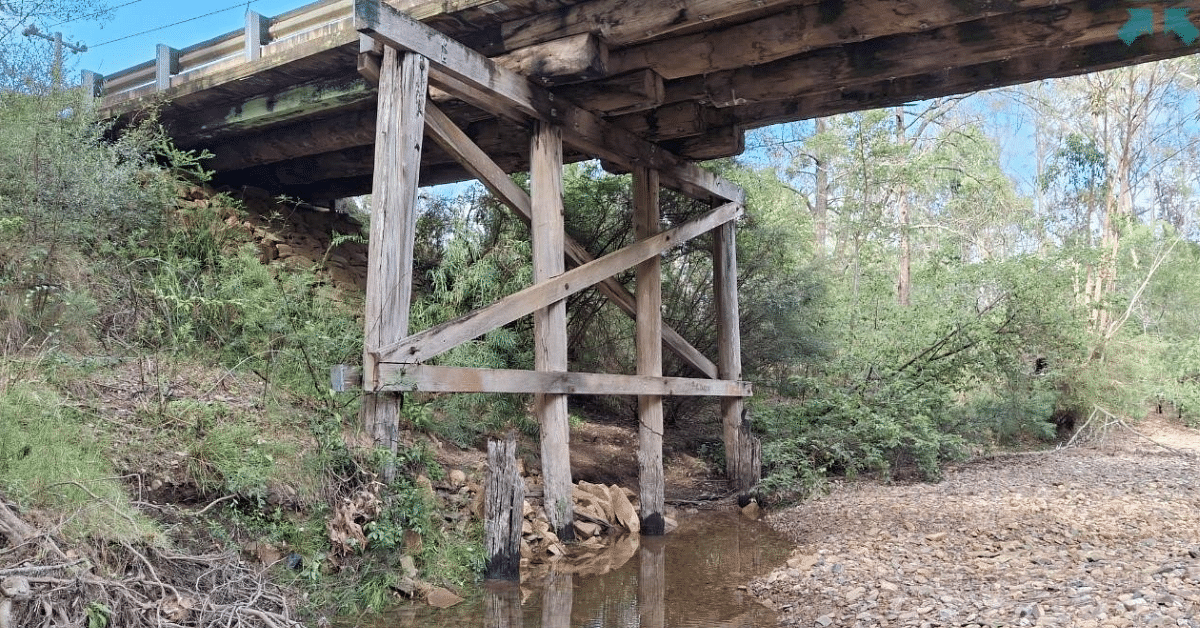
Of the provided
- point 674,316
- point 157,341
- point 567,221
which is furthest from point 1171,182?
point 157,341

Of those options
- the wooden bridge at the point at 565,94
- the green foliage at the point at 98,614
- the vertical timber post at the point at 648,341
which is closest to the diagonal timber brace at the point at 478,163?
the wooden bridge at the point at 565,94

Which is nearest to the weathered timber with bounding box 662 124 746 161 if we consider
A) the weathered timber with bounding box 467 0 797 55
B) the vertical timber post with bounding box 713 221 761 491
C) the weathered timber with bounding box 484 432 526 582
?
the vertical timber post with bounding box 713 221 761 491

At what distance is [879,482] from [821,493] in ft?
3.48

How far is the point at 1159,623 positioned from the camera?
3412 millimetres

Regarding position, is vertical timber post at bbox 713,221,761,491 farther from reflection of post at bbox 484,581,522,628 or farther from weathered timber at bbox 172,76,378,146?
reflection of post at bbox 484,581,522,628

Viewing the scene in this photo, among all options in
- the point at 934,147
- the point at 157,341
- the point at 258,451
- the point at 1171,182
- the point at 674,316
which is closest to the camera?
the point at 258,451

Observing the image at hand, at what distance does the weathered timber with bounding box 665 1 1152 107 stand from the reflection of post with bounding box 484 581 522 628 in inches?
162

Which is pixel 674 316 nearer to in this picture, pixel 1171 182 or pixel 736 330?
pixel 736 330

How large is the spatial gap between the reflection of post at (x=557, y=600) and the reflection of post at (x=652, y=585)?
448mm

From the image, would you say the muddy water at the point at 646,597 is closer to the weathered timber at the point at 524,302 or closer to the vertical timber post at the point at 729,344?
the weathered timber at the point at 524,302

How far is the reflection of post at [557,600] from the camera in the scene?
468 cm

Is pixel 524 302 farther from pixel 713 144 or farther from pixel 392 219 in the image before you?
pixel 713 144

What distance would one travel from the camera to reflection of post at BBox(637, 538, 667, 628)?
190 inches

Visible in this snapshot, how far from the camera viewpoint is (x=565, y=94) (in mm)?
6449
